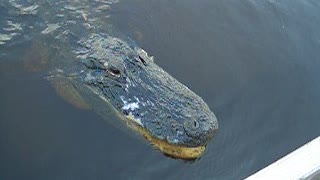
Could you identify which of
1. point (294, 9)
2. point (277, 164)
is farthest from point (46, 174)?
point (294, 9)

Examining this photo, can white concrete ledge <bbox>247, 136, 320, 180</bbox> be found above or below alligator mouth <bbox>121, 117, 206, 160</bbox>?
above

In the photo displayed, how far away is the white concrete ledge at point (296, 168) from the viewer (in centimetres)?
248

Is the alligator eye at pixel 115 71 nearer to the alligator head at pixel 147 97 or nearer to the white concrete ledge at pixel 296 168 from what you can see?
the alligator head at pixel 147 97

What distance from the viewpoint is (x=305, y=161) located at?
2.54 meters

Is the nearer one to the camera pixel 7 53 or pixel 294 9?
pixel 7 53

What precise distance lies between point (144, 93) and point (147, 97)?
0.25 ft

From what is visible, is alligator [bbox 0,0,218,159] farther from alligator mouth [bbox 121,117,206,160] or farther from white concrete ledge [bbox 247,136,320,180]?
white concrete ledge [bbox 247,136,320,180]

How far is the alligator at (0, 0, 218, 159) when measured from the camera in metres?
4.40

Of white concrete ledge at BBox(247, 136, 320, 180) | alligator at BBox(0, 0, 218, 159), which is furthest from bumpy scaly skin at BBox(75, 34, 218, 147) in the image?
white concrete ledge at BBox(247, 136, 320, 180)

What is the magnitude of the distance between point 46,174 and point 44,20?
2453mm

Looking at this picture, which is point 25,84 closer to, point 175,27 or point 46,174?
point 46,174

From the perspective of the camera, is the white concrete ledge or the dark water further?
the dark water

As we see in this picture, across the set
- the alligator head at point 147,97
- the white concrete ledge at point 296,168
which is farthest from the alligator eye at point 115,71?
the white concrete ledge at point 296,168

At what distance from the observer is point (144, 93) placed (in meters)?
4.89
